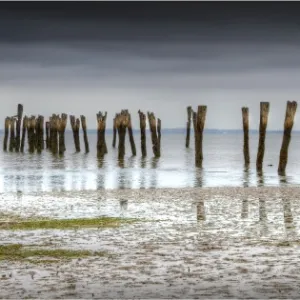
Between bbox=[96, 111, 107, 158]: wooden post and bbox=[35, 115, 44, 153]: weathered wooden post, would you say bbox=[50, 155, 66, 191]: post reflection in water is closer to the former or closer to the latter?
bbox=[96, 111, 107, 158]: wooden post

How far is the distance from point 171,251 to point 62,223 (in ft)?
12.5

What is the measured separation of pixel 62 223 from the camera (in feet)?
46.4

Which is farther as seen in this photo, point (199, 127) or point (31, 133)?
point (31, 133)

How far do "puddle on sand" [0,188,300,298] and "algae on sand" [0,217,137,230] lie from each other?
47cm

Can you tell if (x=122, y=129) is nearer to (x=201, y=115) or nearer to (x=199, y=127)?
(x=199, y=127)

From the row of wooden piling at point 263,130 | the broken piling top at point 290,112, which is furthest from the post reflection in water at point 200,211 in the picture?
the row of wooden piling at point 263,130

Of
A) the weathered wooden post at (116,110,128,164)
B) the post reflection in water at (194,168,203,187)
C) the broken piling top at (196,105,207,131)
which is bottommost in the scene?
the post reflection in water at (194,168,203,187)

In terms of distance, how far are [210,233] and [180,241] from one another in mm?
1079

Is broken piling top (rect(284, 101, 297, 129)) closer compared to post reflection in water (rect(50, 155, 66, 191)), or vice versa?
post reflection in water (rect(50, 155, 66, 191))

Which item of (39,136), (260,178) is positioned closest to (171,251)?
(260,178)

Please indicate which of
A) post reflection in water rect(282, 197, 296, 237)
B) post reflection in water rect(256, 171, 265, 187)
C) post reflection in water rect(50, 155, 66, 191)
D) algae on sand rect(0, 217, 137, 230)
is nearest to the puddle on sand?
post reflection in water rect(282, 197, 296, 237)

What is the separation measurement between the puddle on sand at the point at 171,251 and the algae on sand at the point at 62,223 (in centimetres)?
47

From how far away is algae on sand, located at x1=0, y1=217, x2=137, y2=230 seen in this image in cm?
1362

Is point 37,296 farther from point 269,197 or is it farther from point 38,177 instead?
point 38,177
